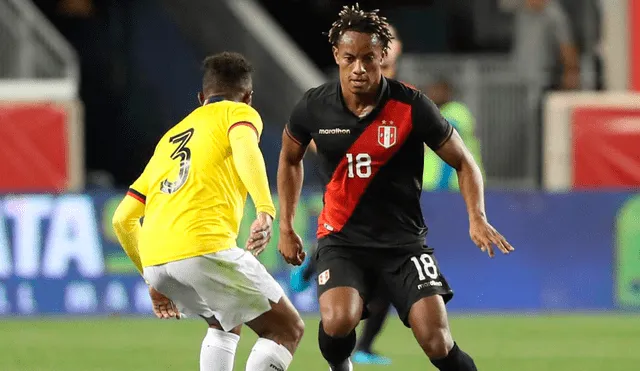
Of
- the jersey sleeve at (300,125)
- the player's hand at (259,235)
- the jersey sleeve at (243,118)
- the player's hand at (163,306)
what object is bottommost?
the player's hand at (163,306)

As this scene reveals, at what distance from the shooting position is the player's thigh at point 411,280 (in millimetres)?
→ 7574

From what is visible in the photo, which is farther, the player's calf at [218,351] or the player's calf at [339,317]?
the player's calf at [218,351]

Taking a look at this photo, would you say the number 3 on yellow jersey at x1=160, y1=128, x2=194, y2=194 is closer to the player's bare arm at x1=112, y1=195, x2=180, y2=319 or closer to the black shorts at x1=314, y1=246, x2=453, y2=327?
the player's bare arm at x1=112, y1=195, x2=180, y2=319

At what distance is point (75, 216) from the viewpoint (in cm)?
1423

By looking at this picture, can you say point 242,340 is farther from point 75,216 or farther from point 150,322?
point 75,216

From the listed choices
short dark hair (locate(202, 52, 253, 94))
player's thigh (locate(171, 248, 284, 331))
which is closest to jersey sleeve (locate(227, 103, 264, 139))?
short dark hair (locate(202, 52, 253, 94))

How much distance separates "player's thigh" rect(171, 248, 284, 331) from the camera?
24.5ft

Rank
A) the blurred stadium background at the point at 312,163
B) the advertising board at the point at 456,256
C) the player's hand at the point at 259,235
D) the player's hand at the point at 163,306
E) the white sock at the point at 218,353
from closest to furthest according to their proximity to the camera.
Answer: the player's hand at the point at 259,235
the player's hand at the point at 163,306
the white sock at the point at 218,353
the blurred stadium background at the point at 312,163
the advertising board at the point at 456,256

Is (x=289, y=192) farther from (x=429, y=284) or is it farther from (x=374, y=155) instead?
(x=429, y=284)

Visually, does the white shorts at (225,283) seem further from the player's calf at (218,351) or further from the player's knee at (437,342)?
the player's knee at (437,342)

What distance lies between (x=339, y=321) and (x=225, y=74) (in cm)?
135

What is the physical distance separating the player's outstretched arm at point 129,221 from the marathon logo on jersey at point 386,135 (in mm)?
1242

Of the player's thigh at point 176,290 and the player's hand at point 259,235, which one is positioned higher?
the player's hand at point 259,235

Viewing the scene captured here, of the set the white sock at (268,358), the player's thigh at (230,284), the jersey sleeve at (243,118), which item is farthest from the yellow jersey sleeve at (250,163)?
the white sock at (268,358)
